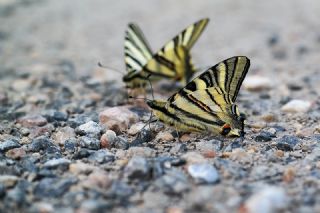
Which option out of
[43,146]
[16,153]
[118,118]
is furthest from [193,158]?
[16,153]

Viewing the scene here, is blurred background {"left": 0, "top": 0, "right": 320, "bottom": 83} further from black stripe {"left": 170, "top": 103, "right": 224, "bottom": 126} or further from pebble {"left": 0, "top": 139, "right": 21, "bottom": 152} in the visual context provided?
pebble {"left": 0, "top": 139, "right": 21, "bottom": 152}

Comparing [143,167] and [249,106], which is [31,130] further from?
[249,106]

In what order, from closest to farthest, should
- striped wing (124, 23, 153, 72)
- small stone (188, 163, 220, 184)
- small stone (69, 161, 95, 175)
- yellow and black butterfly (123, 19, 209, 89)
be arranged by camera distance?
1. small stone (188, 163, 220, 184)
2. small stone (69, 161, 95, 175)
3. yellow and black butterfly (123, 19, 209, 89)
4. striped wing (124, 23, 153, 72)

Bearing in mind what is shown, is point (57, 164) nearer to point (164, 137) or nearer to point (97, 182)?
point (97, 182)

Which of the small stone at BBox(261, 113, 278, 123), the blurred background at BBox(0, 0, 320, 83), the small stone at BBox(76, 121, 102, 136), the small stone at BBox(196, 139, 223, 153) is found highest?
the blurred background at BBox(0, 0, 320, 83)

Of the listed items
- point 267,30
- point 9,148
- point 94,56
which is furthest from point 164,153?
point 267,30

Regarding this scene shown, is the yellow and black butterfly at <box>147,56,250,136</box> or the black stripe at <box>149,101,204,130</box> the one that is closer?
the yellow and black butterfly at <box>147,56,250,136</box>

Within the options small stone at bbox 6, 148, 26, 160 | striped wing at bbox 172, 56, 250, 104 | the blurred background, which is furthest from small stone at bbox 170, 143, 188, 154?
the blurred background

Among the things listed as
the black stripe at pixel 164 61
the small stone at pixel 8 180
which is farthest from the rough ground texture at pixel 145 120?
the black stripe at pixel 164 61
